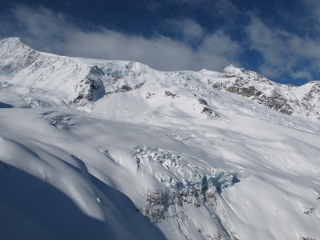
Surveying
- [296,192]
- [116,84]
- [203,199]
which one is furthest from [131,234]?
[116,84]

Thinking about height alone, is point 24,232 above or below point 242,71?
below

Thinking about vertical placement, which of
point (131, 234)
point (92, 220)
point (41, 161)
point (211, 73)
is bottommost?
point (131, 234)

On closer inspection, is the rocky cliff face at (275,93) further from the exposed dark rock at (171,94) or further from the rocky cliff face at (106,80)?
the exposed dark rock at (171,94)

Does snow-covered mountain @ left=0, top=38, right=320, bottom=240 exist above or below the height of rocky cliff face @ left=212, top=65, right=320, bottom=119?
below

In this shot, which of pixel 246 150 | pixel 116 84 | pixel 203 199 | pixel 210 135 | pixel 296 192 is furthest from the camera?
pixel 116 84

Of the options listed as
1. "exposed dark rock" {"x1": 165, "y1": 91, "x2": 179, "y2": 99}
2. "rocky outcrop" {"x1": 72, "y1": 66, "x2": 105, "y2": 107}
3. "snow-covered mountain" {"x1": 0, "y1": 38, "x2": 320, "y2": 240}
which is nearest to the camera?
"snow-covered mountain" {"x1": 0, "y1": 38, "x2": 320, "y2": 240}

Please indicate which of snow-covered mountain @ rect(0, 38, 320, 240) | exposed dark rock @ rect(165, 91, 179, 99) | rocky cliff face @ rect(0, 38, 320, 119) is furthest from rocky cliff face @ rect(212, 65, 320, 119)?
snow-covered mountain @ rect(0, 38, 320, 240)

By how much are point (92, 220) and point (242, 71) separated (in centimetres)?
7729

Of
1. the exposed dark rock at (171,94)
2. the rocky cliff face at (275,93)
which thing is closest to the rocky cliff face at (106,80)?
the rocky cliff face at (275,93)

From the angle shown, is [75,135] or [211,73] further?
[211,73]

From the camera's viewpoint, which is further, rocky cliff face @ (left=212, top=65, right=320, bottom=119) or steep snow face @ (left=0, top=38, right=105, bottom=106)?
rocky cliff face @ (left=212, top=65, right=320, bottom=119)

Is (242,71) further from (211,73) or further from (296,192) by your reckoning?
(296,192)

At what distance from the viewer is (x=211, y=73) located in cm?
7688

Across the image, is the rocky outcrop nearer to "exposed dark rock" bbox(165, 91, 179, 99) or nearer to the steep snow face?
the steep snow face
